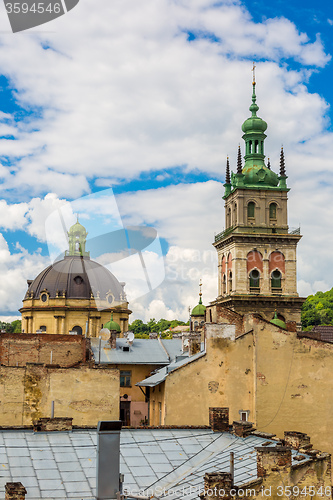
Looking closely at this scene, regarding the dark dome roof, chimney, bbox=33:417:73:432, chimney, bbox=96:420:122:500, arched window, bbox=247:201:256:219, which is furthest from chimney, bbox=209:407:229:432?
the dark dome roof

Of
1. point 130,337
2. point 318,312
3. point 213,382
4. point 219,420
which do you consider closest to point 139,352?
point 130,337

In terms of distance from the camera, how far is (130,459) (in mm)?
22297

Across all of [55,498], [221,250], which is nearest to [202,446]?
[55,498]

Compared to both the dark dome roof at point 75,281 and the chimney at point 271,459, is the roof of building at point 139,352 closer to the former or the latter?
the chimney at point 271,459

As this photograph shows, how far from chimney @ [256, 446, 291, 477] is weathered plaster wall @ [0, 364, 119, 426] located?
19.5 m

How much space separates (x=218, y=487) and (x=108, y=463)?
329cm

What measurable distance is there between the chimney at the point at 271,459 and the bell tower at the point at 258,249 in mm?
65313

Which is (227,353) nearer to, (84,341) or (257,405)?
(257,405)

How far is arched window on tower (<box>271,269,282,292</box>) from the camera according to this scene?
8850cm

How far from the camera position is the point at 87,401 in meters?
38.5

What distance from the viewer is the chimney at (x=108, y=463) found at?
680 inches

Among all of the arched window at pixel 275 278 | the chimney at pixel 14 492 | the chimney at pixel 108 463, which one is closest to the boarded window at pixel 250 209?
the arched window at pixel 275 278

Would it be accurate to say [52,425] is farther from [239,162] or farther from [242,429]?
[239,162]

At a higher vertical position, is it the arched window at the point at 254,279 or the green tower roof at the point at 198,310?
the arched window at the point at 254,279
